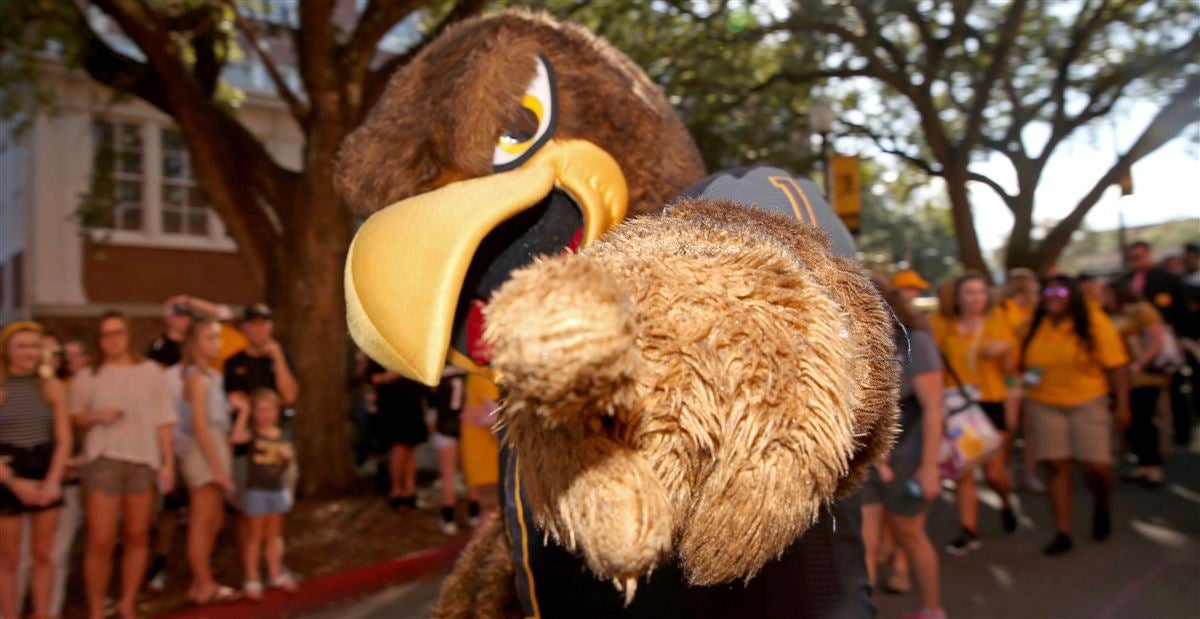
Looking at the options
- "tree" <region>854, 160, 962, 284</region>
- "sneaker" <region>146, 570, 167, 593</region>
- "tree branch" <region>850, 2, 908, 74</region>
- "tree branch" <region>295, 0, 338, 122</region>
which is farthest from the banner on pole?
"tree" <region>854, 160, 962, 284</region>

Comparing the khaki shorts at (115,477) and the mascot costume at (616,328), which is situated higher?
the mascot costume at (616,328)

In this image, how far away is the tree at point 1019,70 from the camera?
10961 mm

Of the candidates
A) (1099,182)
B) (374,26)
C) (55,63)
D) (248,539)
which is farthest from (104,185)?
(1099,182)

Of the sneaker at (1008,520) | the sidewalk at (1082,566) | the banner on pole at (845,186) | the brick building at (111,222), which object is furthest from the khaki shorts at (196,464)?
the brick building at (111,222)

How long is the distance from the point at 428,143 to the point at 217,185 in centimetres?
627

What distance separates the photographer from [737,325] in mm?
948

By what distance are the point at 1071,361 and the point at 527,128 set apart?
563 centimetres

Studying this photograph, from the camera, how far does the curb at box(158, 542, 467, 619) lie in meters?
5.67

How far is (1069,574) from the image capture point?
5965 mm

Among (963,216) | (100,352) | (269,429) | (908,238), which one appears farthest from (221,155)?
(908,238)

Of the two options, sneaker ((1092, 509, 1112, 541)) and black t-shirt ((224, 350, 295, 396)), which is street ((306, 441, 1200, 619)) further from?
black t-shirt ((224, 350, 295, 396))

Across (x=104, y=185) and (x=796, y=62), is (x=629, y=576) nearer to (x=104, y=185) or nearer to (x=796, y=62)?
(x=104, y=185)

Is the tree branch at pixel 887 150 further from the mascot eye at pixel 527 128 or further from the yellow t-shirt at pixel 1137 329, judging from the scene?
the mascot eye at pixel 527 128

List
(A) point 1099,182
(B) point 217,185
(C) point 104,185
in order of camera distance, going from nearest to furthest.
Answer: (B) point 217,185, (C) point 104,185, (A) point 1099,182
